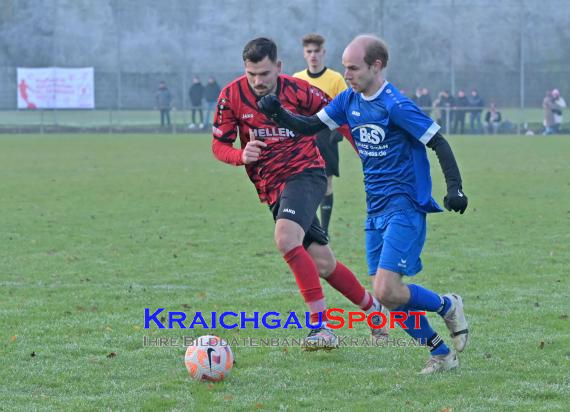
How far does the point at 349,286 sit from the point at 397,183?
106 cm

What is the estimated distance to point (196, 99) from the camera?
125 ft

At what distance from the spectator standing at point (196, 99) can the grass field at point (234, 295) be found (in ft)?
67.3

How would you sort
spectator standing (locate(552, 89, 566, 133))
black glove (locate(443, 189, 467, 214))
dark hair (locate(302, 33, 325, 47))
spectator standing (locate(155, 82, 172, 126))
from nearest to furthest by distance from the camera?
black glove (locate(443, 189, 467, 214)), dark hair (locate(302, 33, 325, 47)), spectator standing (locate(552, 89, 566, 133)), spectator standing (locate(155, 82, 172, 126))

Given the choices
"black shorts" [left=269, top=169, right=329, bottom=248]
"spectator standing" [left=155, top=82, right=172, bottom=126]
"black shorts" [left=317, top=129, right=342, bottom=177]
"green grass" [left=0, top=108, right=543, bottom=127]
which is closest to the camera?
"black shorts" [left=269, top=169, right=329, bottom=248]

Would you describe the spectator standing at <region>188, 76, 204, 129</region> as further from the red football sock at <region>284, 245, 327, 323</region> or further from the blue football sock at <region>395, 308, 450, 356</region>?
the blue football sock at <region>395, 308, 450, 356</region>

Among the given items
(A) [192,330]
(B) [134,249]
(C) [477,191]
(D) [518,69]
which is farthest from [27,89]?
(A) [192,330]

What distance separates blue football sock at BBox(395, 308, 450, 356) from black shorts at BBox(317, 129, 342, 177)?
497cm

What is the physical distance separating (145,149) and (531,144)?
1074 centimetres

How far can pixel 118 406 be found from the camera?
488 centimetres

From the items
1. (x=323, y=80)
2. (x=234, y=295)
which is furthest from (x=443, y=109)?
(x=234, y=295)

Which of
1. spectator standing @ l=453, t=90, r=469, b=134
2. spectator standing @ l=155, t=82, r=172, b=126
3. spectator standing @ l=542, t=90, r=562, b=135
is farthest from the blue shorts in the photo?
spectator standing @ l=155, t=82, r=172, b=126

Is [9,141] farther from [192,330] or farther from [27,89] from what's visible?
[192,330]

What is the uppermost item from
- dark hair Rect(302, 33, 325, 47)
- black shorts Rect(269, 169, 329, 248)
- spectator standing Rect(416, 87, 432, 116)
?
spectator standing Rect(416, 87, 432, 116)

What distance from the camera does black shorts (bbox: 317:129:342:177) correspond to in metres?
10.5
